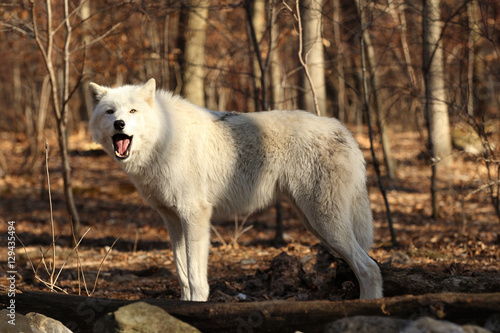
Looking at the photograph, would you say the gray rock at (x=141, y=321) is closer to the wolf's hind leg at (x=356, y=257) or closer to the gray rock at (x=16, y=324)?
the gray rock at (x=16, y=324)

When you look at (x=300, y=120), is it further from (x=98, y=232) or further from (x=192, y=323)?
(x=98, y=232)

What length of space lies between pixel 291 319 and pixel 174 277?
3515 mm

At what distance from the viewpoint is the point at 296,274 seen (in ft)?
17.6

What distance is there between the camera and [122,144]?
15.0 ft

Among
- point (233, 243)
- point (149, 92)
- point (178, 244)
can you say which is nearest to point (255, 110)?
point (233, 243)

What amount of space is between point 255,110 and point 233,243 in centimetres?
221

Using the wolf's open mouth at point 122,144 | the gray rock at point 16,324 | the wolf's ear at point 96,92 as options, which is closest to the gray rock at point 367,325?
the gray rock at point 16,324

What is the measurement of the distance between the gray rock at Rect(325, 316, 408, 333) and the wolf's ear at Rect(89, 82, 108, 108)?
3.16 meters

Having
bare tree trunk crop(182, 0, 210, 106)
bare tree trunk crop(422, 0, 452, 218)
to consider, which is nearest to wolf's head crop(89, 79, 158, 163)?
bare tree trunk crop(422, 0, 452, 218)

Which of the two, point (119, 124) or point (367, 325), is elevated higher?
point (119, 124)

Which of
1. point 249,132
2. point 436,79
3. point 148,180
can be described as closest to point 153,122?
point 148,180

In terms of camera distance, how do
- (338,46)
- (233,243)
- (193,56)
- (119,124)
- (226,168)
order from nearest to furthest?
(119,124) → (226,168) → (233,243) → (193,56) → (338,46)

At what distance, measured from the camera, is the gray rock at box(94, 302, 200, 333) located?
10.3ft

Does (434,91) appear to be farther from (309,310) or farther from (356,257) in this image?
(309,310)
